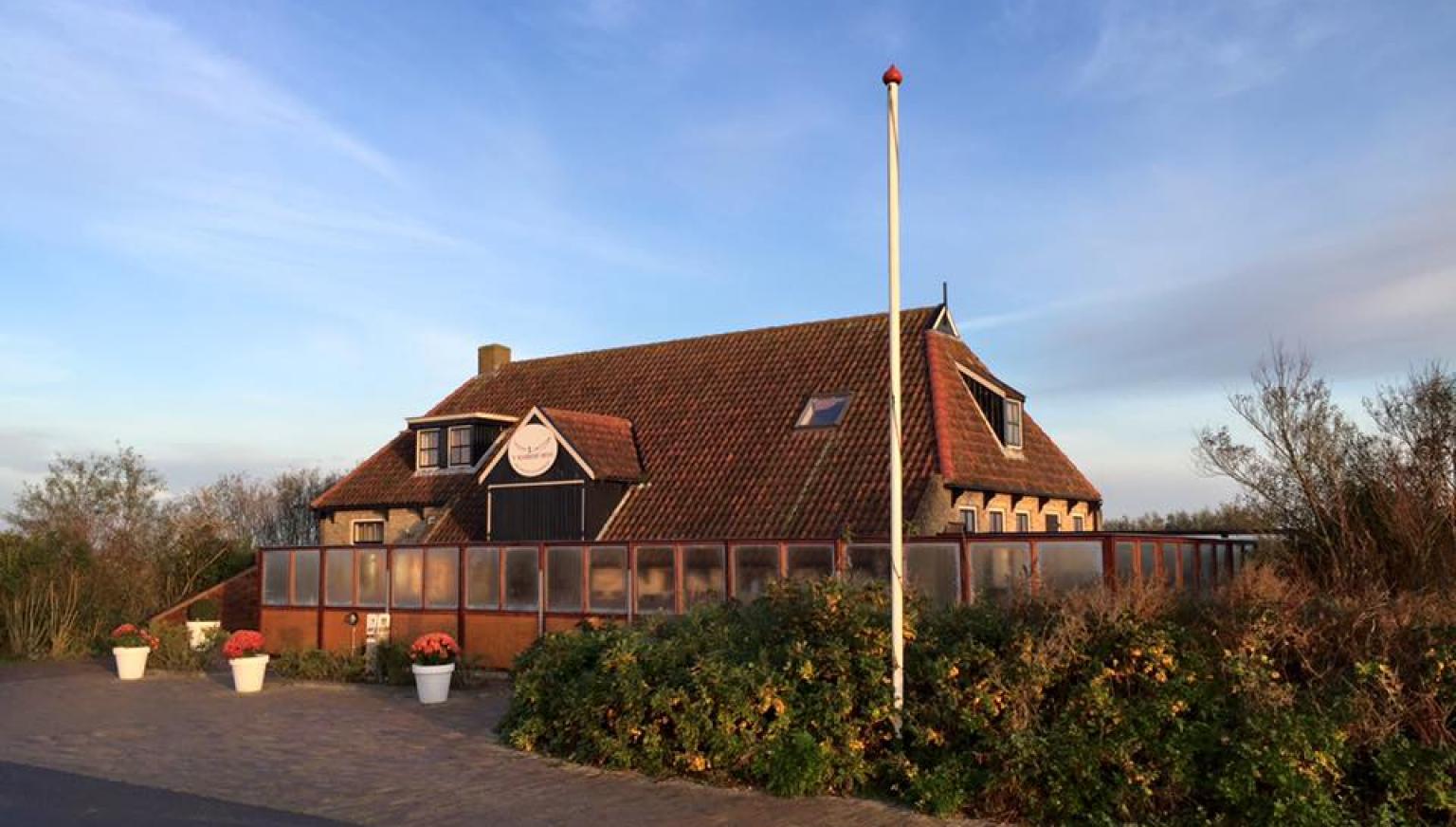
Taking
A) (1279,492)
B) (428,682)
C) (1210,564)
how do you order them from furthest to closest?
(1210,564)
(1279,492)
(428,682)

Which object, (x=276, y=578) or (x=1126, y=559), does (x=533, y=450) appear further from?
(x=1126, y=559)

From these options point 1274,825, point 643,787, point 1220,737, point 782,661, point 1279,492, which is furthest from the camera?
point 1279,492

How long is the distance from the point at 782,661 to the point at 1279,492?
34.7ft

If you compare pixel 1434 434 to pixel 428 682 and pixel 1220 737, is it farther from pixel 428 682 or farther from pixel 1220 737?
pixel 428 682

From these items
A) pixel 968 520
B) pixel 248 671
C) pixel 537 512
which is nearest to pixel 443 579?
pixel 537 512

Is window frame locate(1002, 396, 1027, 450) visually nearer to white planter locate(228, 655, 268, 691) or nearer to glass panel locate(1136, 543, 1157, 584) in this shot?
glass panel locate(1136, 543, 1157, 584)

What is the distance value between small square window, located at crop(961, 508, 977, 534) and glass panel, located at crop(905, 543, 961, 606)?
5.17m

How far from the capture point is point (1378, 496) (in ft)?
55.3

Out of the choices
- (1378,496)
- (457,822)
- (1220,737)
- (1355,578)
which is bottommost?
(457,822)

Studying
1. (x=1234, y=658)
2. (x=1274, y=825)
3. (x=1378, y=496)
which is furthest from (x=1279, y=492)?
(x=1274, y=825)

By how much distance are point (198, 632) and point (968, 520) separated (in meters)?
15.8

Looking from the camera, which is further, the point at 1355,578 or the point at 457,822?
the point at 1355,578

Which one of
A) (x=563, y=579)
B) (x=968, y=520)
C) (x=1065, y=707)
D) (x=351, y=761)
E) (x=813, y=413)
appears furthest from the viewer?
(x=813, y=413)

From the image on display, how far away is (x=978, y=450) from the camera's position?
81.4ft
